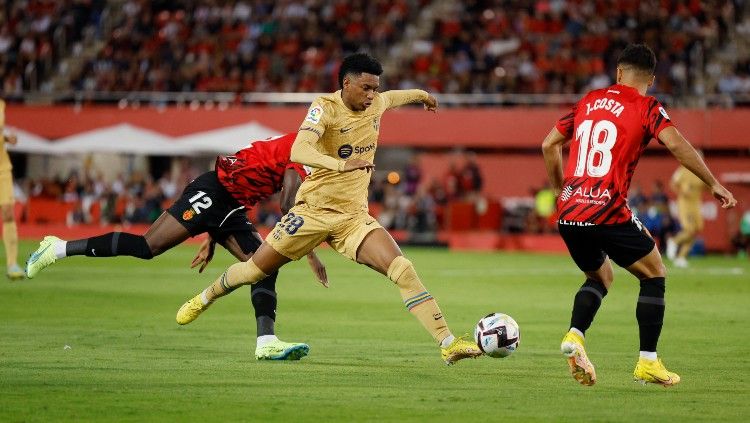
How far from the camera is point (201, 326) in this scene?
14609mm

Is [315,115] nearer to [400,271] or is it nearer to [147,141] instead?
[400,271]

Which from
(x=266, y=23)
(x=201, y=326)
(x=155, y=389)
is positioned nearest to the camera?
(x=155, y=389)

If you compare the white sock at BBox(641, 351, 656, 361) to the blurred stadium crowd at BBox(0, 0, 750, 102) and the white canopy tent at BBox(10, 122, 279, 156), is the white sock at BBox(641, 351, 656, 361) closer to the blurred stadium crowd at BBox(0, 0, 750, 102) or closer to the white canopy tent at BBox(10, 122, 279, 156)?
the blurred stadium crowd at BBox(0, 0, 750, 102)

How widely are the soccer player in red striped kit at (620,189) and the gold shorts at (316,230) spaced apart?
168cm

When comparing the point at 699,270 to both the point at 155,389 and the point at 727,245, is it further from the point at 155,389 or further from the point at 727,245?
the point at 155,389

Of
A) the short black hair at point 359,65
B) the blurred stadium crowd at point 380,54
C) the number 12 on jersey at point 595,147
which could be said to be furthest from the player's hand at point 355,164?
the blurred stadium crowd at point 380,54

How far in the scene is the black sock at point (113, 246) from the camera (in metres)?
11.7

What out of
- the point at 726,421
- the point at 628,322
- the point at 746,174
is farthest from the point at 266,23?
the point at 726,421

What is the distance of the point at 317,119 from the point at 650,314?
293 centimetres

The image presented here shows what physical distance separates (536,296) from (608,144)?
10.00 m

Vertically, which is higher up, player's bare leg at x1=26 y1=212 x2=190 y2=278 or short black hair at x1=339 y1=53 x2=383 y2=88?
short black hair at x1=339 y1=53 x2=383 y2=88

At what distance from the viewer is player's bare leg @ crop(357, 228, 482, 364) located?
34.9 feet

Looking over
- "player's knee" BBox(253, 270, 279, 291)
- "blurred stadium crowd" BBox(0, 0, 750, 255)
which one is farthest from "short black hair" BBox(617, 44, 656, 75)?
Result: "blurred stadium crowd" BBox(0, 0, 750, 255)

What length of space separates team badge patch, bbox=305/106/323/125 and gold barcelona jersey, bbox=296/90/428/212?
6cm
